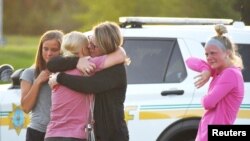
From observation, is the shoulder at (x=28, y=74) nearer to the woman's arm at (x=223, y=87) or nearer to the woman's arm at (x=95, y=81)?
the woman's arm at (x=95, y=81)

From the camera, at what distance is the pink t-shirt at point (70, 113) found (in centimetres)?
664

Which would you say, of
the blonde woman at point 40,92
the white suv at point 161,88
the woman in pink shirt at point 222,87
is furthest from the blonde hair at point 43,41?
the white suv at point 161,88

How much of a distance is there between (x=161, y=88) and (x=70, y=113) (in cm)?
221

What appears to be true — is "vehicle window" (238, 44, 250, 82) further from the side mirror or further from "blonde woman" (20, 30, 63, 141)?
"blonde woman" (20, 30, 63, 141)

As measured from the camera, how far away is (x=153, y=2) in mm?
19594

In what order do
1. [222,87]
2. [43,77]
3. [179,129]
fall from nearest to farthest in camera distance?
[222,87]
[43,77]
[179,129]

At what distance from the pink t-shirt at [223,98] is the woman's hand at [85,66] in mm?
805

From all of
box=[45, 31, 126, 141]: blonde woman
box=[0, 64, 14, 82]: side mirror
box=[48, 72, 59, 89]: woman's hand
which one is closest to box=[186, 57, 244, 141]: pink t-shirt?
box=[45, 31, 126, 141]: blonde woman

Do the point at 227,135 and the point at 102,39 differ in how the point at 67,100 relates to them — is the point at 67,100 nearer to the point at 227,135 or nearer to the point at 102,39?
the point at 102,39

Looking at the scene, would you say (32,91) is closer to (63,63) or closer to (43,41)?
(43,41)

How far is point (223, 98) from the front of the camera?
6.48 m

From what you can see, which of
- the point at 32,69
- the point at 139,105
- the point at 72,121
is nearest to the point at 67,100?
the point at 72,121

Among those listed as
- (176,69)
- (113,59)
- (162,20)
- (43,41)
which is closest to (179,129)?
(176,69)

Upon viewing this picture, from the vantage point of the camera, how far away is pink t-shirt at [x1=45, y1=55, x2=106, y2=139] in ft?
21.8
